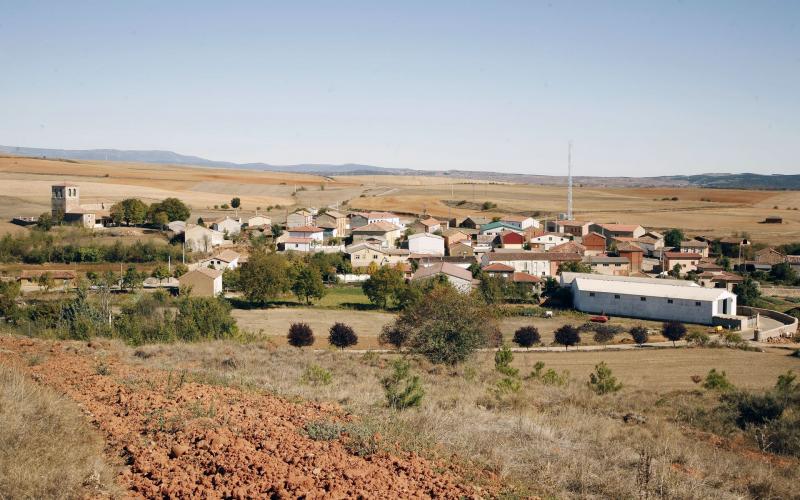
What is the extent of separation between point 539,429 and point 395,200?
10129 cm

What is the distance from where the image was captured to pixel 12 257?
52219 mm

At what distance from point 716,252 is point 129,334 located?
58681 millimetres

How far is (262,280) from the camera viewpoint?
42656mm

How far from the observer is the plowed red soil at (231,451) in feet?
20.2

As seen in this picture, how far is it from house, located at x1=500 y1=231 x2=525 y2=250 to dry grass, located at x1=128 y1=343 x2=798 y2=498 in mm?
46185

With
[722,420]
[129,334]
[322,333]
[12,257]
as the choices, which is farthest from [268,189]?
[722,420]

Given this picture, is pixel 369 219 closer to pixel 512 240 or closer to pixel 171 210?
pixel 512 240

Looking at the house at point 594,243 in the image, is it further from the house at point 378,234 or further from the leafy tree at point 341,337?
the leafy tree at point 341,337

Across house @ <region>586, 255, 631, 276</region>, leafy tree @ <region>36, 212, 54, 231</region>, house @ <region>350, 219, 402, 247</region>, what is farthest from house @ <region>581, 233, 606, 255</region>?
leafy tree @ <region>36, 212, 54, 231</region>

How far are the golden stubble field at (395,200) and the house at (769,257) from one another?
13117 millimetres

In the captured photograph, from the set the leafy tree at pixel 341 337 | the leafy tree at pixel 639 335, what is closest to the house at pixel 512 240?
the leafy tree at pixel 639 335

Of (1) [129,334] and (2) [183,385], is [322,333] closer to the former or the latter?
(1) [129,334]

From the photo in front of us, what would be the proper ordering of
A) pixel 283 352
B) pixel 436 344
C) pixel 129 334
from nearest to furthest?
pixel 283 352 < pixel 436 344 < pixel 129 334

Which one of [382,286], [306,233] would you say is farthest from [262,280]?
[306,233]
